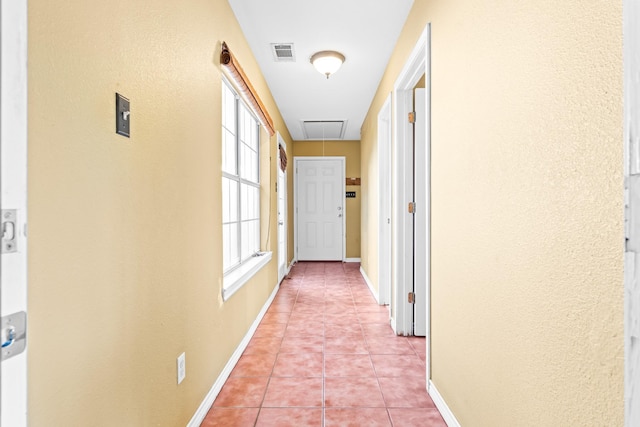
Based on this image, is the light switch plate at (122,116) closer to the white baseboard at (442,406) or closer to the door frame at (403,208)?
the white baseboard at (442,406)

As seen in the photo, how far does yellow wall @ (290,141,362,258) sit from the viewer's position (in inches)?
282

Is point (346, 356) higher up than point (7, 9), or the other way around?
point (7, 9)

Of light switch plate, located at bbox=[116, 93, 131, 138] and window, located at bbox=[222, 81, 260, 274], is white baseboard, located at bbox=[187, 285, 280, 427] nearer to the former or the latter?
window, located at bbox=[222, 81, 260, 274]

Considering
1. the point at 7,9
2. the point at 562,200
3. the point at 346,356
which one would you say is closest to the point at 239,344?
the point at 346,356

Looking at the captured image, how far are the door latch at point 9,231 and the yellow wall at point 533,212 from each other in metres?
1.05

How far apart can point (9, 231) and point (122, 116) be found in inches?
28.4

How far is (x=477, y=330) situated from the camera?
4.79 ft

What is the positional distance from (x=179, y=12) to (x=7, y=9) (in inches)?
49.8

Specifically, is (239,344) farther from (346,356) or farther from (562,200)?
(562,200)

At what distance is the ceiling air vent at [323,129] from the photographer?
226 inches

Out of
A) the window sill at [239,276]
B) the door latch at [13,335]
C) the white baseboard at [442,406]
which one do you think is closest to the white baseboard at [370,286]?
the window sill at [239,276]

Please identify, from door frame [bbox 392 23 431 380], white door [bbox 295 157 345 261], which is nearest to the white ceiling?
door frame [bbox 392 23 431 380]

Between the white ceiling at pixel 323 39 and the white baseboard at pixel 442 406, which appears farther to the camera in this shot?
the white ceiling at pixel 323 39

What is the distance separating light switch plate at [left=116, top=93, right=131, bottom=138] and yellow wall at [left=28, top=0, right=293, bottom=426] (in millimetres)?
26
